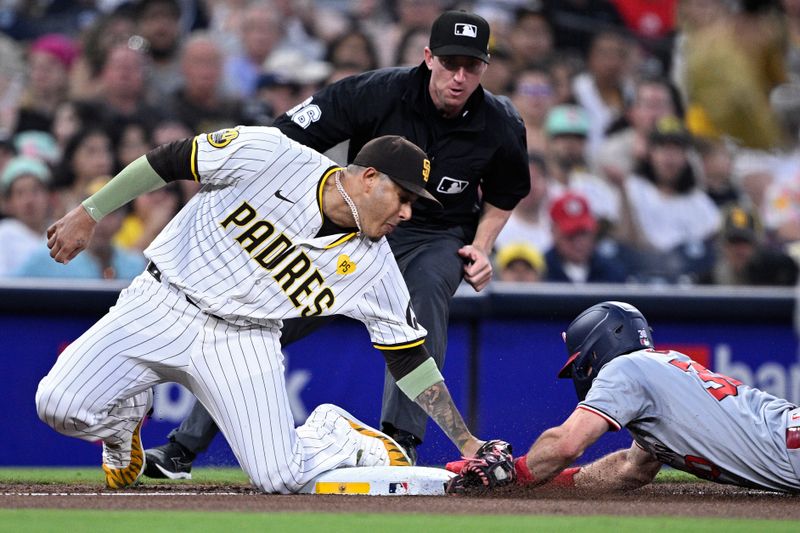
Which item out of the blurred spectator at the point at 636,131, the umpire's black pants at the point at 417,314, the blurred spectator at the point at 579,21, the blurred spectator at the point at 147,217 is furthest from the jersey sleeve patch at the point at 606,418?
the blurred spectator at the point at 579,21

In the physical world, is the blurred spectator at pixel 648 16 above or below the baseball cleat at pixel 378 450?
above

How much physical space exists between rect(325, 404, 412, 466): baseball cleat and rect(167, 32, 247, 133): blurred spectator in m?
4.88

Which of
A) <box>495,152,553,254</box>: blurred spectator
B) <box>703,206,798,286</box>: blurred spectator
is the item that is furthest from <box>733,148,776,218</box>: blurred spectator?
<box>495,152,553,254</box>: blurred spectator

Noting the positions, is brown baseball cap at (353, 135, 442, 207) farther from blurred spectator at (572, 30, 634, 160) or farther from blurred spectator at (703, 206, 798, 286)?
blurred spectator at (572, 30, 634, 160)

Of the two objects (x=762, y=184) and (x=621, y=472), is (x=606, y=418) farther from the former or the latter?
(x=762, y=184)

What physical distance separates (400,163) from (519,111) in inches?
180

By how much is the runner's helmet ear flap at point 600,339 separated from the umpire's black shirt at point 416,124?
4.15 ft

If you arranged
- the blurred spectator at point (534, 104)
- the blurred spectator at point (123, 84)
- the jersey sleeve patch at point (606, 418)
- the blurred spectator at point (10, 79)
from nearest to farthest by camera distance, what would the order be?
1. the jersey sleeve patch at point (606, 418)
2. the blurred spectator at point (123, 84)
3. the blurred spectator at point (10, 79)
4. the blurred spectator at point (534, 104)

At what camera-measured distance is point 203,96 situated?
9992 millimetres

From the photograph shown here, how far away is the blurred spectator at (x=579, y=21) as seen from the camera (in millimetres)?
11633

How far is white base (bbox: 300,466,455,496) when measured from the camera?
5180 mm

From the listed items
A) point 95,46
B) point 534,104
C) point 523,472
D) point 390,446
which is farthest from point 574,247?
point 523,472

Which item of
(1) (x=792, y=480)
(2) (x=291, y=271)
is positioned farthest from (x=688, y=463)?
(2) (x=291, y=271)

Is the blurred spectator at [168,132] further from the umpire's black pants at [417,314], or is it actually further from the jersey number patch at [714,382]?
the jersey number patch at [714,382]
